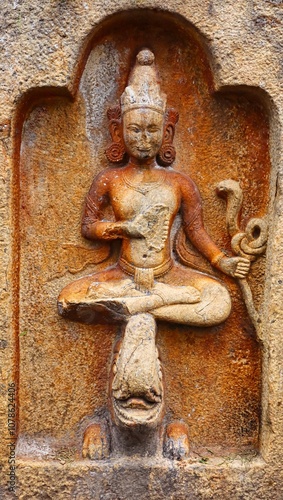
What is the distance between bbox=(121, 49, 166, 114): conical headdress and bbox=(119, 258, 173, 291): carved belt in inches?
36.9

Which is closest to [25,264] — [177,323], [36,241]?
[36,241]

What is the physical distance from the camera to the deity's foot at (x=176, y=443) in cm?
390

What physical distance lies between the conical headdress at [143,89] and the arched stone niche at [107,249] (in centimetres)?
12

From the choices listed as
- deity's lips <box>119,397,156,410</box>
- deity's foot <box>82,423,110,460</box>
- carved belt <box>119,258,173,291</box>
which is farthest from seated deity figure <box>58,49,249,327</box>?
deity's foot <box>82,423,110,460</box>

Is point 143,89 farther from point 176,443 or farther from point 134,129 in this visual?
point 176,443

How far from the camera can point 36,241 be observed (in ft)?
13.1

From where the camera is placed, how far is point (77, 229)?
13.3 ft

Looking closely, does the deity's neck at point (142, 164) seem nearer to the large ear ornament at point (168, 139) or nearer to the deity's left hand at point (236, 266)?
the large ear ornament at point (168, 139)

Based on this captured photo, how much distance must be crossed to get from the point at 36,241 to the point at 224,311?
1.24 meters

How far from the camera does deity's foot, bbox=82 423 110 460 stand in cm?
390

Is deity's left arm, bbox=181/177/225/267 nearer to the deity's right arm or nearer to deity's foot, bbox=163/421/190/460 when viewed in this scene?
the deity's right arm

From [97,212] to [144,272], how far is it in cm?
48

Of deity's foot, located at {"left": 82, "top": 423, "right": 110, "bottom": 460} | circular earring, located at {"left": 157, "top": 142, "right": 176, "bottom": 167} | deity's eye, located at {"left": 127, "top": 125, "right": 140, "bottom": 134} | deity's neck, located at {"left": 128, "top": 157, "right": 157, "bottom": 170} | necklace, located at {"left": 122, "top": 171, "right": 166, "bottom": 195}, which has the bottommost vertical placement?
deity's foot, located at {"left": 82, "top": 423, "right": 110, "bottom": 460}

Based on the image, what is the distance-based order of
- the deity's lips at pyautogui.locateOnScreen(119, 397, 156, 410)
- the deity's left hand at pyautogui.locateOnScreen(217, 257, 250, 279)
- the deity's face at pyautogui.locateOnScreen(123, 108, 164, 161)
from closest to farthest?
the deity's lips at pyautogui.locateOnScreen(119, 397, 156, 410)
the deity's face at pyautogui.locateOnScreen(123, 108, 164, 161)
the deity's left hand at pyautogui.locateOnScreen(217, 257, 250, 279)
